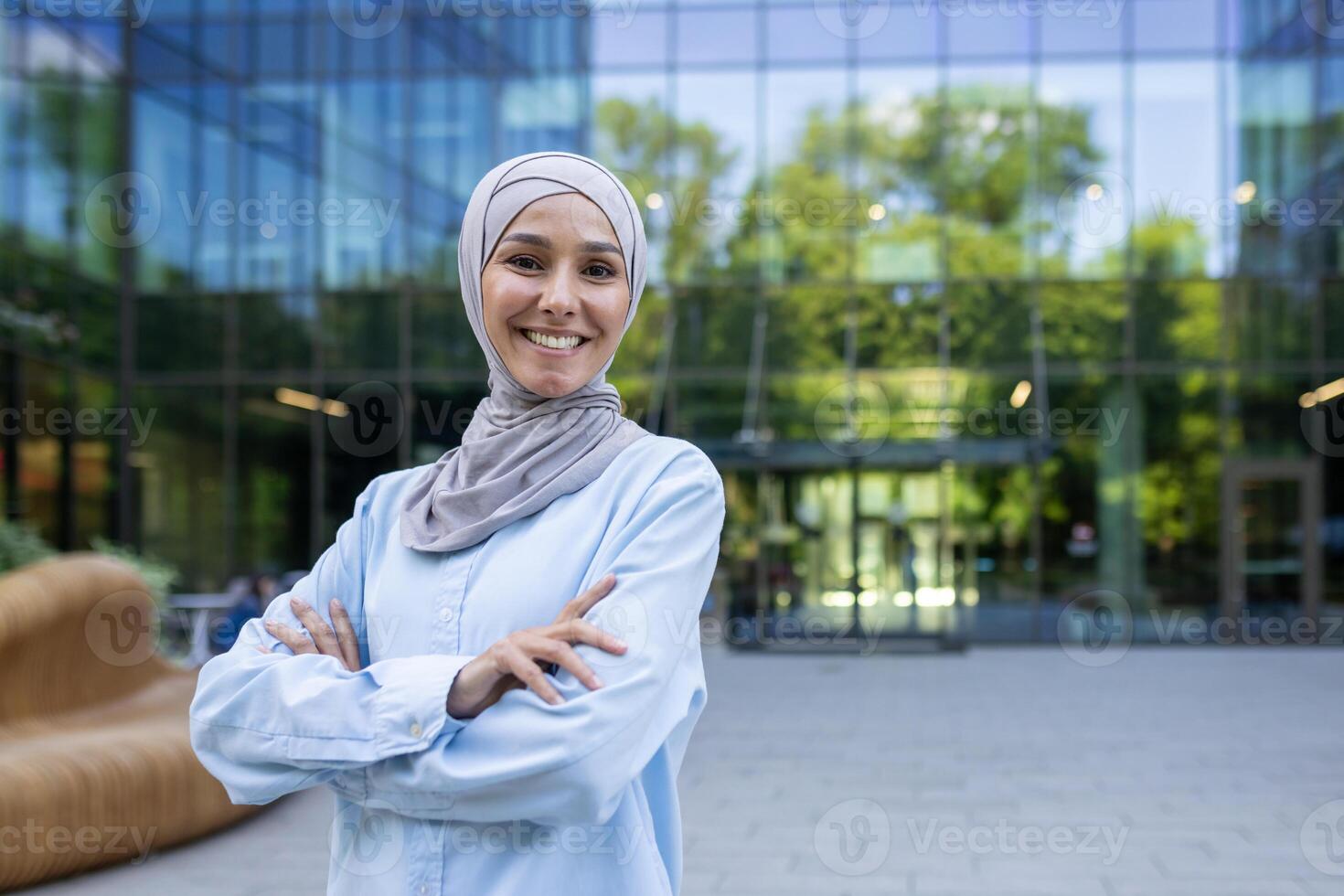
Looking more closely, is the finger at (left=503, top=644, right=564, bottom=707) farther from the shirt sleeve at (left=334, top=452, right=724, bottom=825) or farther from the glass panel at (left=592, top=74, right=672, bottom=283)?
the glass panel at (left=592, top=74, right=672, bottom=283)

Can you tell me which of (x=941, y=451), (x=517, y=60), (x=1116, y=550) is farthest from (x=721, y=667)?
(x=517, y=60)

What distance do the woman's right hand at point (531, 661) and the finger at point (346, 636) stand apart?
304mm

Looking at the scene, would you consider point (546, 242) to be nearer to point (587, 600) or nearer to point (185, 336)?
point (587, 600)

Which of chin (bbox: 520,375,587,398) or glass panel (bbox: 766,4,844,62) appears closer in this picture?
chin (bbox: 520,375,587,398)

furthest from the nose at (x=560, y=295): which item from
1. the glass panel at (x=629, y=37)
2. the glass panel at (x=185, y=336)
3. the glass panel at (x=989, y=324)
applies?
the glass panel at (x=185, y=336)

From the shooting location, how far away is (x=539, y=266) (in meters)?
1.67

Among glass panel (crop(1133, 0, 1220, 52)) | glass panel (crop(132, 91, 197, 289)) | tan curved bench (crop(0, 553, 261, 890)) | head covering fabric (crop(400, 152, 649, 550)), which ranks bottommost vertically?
tan curved bench (crop(0, 553, 261, 890))

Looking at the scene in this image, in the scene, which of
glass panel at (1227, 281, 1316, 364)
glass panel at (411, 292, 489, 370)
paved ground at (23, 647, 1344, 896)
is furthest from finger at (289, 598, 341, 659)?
glass panel at (1227, 281, 1316, 364)

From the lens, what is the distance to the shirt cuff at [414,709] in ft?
4.88

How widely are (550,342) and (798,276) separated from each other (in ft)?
52.9

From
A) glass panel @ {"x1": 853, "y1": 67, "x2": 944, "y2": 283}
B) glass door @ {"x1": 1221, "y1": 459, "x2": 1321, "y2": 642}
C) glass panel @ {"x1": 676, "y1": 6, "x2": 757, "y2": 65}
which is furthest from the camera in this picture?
glass panel @ {"x1": 676, "y1": 6, "x2": 757, "y2": 65}

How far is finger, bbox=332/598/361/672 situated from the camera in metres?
1.76

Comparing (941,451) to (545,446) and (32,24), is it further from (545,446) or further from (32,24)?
(545,446)

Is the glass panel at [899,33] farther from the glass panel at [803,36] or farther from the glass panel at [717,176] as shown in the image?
the glass panel at [717,176]
